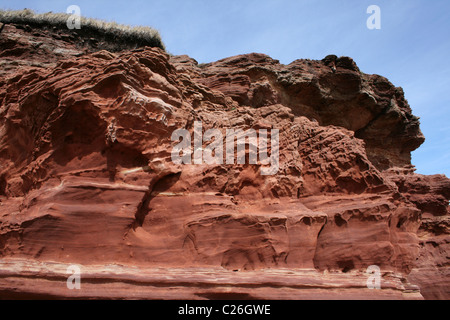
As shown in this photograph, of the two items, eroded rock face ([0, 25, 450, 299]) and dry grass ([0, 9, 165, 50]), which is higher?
dry grass ([0, 9, 165, 50])

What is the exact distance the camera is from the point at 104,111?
6.69 m

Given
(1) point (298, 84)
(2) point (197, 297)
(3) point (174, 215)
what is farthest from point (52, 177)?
(1) point (298, 84)

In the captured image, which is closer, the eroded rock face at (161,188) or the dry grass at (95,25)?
the eroded rock face at (161,188)

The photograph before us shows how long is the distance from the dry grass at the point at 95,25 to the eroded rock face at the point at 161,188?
4.37m

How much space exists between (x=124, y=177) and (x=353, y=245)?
185 inches

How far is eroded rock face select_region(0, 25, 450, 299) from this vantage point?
6055 millimetres

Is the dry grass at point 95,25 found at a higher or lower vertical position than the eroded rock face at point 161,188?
higher

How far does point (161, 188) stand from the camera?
7082 mm

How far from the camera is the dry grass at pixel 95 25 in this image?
1202 centimetres

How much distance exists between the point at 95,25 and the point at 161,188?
8.72 metres

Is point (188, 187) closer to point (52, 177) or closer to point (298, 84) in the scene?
point (52, 177)

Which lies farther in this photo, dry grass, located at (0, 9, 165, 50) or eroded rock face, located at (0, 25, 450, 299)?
dry grass, located at (0, 9, 165, 50)

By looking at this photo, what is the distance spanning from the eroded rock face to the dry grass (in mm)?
4370

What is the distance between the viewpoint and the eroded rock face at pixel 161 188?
6.05 meters
